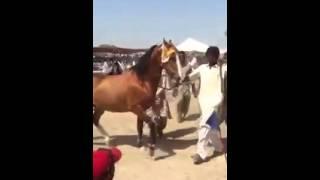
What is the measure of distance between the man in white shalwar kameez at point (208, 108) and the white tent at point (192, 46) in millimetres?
67

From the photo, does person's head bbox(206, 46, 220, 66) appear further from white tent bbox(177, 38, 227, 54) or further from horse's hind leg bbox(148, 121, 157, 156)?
horse's hind leg bbox(148, 121, 157, 156)

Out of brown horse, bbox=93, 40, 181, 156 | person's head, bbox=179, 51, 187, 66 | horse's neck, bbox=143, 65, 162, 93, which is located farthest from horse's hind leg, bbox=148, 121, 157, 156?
person's head, bbox=179, 51, 187, 66

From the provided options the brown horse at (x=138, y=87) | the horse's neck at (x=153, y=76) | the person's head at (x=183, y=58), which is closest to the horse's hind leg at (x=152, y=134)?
the brown horse at (x=138, y=87)

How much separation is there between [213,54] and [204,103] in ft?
0.80

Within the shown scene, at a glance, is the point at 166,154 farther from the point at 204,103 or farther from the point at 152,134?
the point at 204,103

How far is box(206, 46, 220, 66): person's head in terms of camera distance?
2.81m

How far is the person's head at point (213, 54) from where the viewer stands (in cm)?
281

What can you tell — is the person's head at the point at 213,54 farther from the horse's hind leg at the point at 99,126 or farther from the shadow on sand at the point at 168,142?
the horse's hind leg at the point at 99,126

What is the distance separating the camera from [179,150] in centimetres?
287

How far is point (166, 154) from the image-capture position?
2869 millimetres
